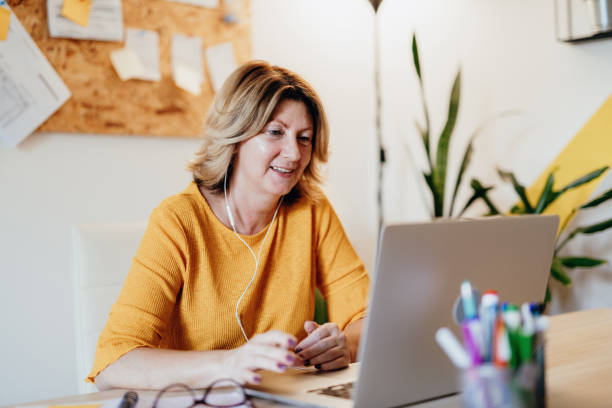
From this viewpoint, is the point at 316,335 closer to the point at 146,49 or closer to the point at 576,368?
the point at 576,368

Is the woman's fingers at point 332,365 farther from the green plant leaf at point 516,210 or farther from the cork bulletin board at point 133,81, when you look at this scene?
the green plant leaf at point 516,210

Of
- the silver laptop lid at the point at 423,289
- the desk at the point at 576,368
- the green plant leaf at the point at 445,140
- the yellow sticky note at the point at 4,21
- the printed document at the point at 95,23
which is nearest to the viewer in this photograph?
the silver laptop lid at the point at 423,289

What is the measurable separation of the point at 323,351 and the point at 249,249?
434 millimetres

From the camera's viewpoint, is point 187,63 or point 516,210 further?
point 516,210

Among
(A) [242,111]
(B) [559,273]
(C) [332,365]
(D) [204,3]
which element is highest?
(D) [204,3]

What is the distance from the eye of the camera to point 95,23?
2.08 metres

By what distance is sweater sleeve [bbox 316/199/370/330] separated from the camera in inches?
61.8

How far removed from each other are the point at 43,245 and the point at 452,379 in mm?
1575

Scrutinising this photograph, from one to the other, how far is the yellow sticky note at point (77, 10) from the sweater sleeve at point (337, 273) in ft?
3.52

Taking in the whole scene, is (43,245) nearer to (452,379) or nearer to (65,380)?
(65,380)

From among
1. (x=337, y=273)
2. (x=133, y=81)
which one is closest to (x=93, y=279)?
(x=337, y=273)

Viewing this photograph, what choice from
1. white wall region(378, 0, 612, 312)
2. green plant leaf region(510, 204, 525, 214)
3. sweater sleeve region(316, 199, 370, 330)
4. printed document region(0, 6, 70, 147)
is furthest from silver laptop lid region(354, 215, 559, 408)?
white wall region(378, 0, 612, 312)

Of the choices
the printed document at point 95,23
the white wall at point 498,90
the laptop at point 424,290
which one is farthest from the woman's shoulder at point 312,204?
the white wall at point 498,90

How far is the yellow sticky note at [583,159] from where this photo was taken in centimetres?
248
